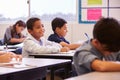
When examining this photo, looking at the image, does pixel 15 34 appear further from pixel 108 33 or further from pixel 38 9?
pixel 108 33

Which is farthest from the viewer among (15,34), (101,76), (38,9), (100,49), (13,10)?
(13,10)

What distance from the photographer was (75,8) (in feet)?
21.2

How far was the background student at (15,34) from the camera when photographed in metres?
6.42

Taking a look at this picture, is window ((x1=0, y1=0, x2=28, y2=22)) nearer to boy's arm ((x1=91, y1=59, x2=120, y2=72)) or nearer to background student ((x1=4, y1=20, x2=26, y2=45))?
background student ((x1=4, y1=20, x2=26, y2=45))

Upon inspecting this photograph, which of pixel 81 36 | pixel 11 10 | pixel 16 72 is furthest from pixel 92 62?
pixel 11 10

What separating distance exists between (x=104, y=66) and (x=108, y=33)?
202mm

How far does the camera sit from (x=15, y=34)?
6684 millimetres

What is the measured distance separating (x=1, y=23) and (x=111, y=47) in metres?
6.24

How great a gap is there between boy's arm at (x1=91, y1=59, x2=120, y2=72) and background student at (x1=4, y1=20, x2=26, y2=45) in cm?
480

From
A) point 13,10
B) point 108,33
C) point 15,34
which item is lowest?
point 15,34

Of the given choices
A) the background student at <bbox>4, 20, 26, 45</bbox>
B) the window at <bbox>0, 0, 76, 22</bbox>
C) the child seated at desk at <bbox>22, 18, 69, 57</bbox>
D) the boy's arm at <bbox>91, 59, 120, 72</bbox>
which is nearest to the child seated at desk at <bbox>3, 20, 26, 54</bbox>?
the background student at <bbox>4, 20, 26, 45</bbox>

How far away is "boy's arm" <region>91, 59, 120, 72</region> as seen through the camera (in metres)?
1.66

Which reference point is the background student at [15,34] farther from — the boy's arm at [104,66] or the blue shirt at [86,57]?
the boy's arm at [104,66]

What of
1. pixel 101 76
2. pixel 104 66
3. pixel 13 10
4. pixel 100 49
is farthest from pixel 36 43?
pixel 13 10
